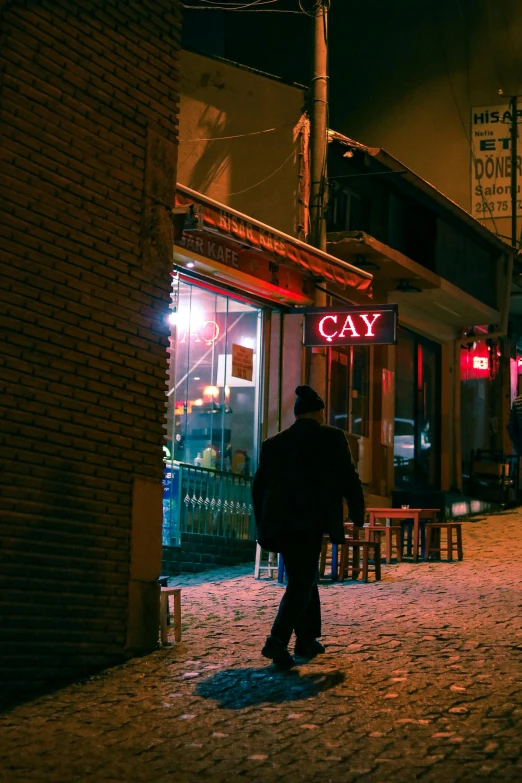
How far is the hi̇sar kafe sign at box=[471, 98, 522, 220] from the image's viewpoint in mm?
25000

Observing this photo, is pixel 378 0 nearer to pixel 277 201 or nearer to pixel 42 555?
pixel 277 201

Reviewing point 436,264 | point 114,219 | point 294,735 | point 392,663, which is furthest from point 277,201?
point 294,735

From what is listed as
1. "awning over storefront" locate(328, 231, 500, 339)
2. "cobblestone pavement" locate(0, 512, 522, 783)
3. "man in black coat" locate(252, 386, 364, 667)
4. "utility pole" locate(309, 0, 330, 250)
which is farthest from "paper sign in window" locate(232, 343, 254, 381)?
"man in black coat" locate(252, 386, 364, 667)

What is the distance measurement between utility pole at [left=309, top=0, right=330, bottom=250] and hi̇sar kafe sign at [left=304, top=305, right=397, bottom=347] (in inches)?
42.5

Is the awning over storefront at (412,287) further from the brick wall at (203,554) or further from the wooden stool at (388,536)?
the brick wall at (203,554)

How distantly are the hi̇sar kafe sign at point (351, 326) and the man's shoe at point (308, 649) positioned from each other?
753 cm

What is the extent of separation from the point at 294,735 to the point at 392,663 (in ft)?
6.31

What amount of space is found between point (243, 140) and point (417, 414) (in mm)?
8281

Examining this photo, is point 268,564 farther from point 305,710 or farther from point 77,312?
point 305,710

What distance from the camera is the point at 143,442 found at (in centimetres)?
823

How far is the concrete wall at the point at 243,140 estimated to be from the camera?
17.2 meters

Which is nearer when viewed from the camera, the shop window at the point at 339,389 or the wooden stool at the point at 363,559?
the wooden stool at the point at 363,559

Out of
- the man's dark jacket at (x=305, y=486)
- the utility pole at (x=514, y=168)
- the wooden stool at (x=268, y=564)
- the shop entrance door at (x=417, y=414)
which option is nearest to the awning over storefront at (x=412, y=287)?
the shop entrance door at (x=417, y=414)

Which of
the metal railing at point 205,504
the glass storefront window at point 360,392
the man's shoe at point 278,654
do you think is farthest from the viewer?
the glass storefront window at point 360,392
